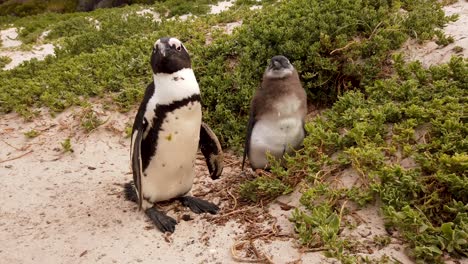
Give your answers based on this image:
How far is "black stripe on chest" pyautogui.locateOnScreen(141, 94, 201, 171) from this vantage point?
326 centimetres

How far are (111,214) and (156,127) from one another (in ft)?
2.48

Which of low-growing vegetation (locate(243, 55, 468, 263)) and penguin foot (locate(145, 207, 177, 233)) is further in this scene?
penguin foot (locate(145, 207, 177, 233))

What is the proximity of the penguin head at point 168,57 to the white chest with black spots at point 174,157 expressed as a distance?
27cm

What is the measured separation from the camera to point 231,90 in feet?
16.3

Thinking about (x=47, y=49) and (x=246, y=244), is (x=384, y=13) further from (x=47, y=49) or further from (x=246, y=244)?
(x=47, y=49)

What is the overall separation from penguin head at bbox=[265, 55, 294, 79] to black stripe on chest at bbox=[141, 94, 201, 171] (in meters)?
0.75

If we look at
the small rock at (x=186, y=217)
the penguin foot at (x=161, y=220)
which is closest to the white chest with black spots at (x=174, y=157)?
the penguin foot at (x=161, y=220)

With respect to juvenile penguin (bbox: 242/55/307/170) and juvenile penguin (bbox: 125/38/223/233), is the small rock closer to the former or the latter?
juvenile penguin (bbox: 125/38/223/233)

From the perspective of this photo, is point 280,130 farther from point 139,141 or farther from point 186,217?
point 139,141

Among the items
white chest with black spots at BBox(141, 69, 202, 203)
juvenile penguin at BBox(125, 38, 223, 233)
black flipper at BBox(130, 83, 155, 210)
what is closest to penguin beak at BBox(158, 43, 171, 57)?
juvenile penguin at BBox(125, 38, 223, 233)

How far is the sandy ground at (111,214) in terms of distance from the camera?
289 cm

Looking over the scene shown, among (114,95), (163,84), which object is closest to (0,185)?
(114,95)

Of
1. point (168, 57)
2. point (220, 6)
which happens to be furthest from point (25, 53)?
point (168, 57)

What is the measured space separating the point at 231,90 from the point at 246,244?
90.7 inches
